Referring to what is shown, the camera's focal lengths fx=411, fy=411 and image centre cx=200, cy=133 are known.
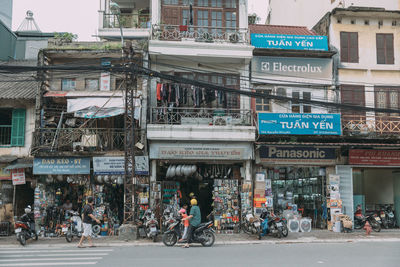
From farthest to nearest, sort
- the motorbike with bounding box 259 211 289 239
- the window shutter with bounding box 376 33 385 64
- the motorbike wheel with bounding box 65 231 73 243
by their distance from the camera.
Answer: the window shutter with bounding box 376 33 385 64 → the motorbike with bounding box 259 211 289 239 → the motorbike wheel with bounding box 65 231 73 243

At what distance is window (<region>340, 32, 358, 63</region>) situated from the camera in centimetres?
2072

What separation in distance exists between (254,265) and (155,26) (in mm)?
13619

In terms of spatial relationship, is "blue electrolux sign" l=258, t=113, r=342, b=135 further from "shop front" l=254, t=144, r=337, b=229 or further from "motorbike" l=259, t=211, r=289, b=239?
"motorbike" l=259, t=211, r=289, b=239

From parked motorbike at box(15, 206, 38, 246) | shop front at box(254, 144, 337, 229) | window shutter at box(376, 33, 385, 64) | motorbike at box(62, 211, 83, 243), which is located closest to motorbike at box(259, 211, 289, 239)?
shop front at box(254, 144, 337, 229)

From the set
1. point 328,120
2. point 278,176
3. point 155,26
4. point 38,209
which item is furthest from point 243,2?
point 38,209

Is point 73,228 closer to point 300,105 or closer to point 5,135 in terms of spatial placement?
point 5,135

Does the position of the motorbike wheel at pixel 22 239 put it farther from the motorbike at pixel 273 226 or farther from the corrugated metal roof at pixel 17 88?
the motorbike at pixel 273 226

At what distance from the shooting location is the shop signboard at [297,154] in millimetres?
19453

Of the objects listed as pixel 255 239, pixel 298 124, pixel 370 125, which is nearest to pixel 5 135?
pixel 255 239

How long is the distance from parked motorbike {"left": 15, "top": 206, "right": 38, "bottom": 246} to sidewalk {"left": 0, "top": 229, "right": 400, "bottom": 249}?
35 cm

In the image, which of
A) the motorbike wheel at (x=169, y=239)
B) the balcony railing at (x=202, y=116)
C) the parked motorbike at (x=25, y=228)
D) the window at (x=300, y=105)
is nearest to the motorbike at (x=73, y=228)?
the parked motorbike at (x=25, y=228)

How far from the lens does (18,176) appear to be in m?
18.7

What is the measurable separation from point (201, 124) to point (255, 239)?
578cm

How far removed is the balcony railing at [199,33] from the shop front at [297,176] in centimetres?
557
